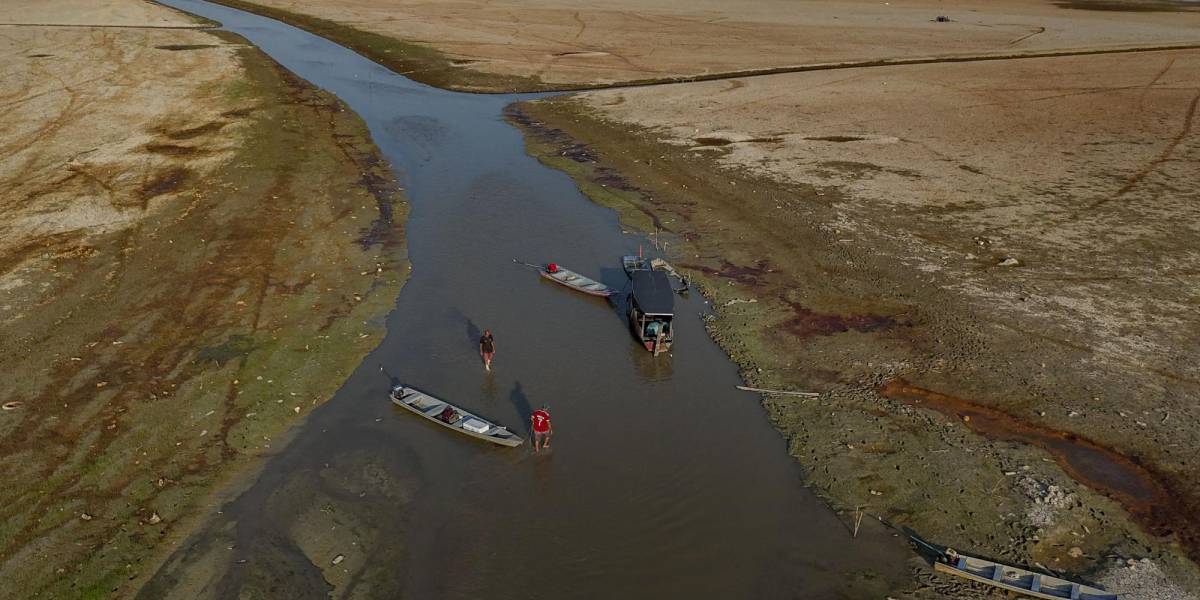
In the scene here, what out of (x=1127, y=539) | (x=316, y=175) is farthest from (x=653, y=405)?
(x=316, y=175)

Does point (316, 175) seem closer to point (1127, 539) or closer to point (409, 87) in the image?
point (409, 87)

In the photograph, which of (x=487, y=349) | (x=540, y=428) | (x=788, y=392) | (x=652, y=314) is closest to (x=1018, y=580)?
(x=788, y=392)

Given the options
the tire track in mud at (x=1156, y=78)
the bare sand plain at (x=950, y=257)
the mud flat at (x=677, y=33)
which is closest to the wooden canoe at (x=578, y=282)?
the bare sand plain at (x=950, y=257)

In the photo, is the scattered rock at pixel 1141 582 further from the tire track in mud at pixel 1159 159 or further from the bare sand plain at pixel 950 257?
the tire track in mud at pixel 1159 159

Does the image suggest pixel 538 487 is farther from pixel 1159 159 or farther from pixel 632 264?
pixel 1159 159

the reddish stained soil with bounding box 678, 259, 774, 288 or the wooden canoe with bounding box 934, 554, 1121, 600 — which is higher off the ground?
the reddish stained soil with bounding box 678, 259, 774, 288

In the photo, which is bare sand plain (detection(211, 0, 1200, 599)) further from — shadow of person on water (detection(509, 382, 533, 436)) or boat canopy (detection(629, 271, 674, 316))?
shadow of person on water (detection(509, 382, 533, 436))

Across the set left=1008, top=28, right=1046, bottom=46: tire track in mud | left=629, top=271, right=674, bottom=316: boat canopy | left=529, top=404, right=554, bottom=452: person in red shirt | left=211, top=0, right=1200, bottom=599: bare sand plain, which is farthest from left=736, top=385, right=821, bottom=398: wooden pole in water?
left=1008, top=28, right=1046, bottom=46: tire track in mud
